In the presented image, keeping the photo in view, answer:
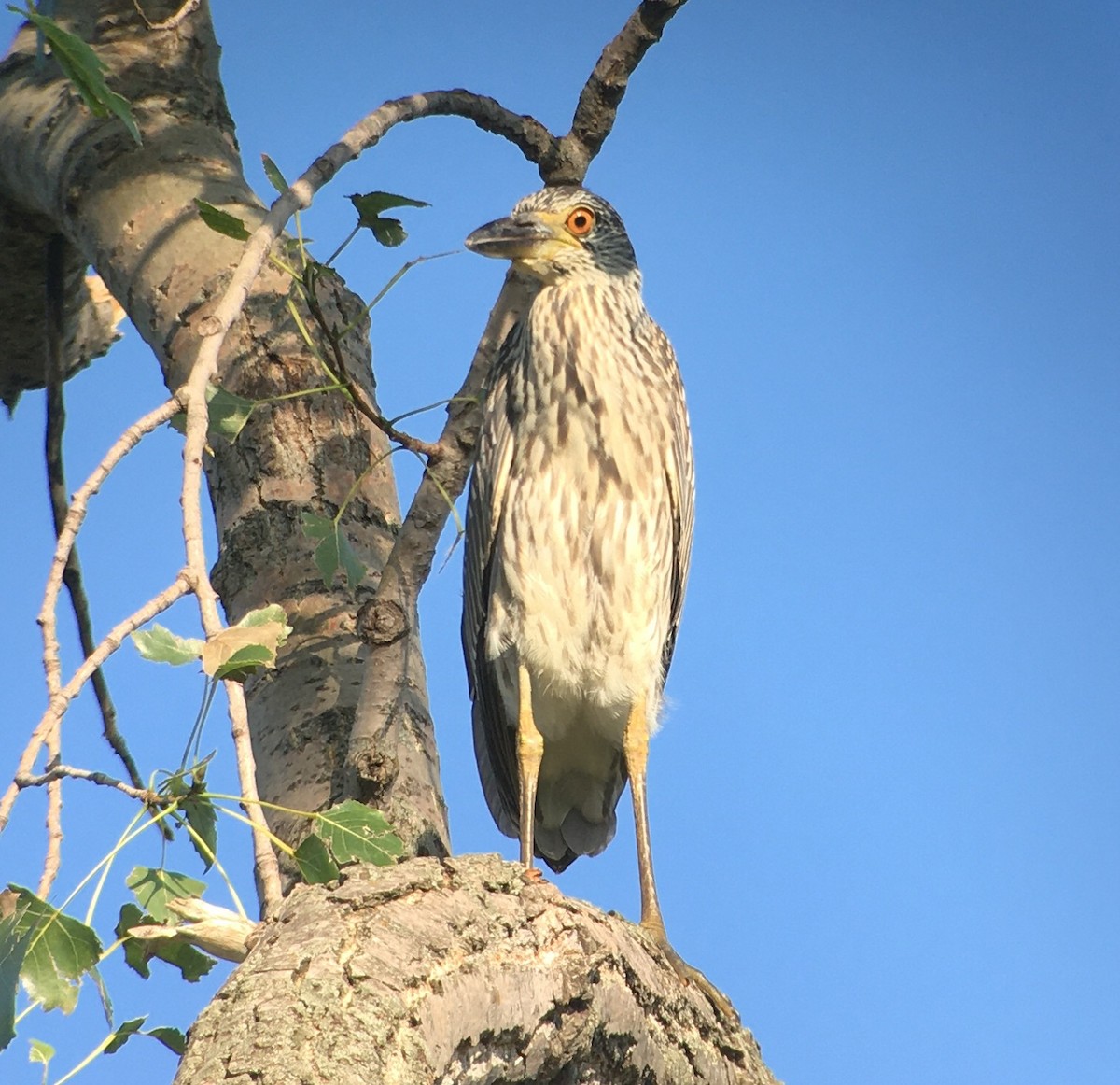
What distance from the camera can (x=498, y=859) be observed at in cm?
221

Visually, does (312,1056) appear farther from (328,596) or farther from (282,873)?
(328,596)

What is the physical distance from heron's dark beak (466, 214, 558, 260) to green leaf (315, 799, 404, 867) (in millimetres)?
2194

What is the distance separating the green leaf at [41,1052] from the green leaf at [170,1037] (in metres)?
0.16

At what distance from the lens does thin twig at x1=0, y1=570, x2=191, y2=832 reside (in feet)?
5.65

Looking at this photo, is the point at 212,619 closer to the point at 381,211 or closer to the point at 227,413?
the point at 227,413

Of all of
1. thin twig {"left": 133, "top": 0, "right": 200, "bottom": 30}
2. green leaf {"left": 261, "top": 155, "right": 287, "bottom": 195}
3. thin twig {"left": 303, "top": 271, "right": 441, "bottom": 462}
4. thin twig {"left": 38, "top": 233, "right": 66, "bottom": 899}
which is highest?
thin twig {"left": 133, "top": 0, "right": 200, "bottom": 30}

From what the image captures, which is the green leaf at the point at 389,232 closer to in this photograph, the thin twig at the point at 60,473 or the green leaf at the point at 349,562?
the green leaf at the point at 349,562

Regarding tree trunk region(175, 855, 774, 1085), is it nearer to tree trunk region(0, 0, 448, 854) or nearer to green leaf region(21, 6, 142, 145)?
tree trunk region(0, 0, 448, 854)

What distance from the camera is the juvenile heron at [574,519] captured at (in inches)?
157

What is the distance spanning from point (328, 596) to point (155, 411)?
1.12 metres

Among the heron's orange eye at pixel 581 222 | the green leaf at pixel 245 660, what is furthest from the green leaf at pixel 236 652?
the heron's orange eye at pixel 581 222

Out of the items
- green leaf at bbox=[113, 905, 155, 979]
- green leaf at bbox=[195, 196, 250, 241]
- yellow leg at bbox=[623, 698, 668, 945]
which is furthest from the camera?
yellow leg at bbox=[623, 698, 668, 945]

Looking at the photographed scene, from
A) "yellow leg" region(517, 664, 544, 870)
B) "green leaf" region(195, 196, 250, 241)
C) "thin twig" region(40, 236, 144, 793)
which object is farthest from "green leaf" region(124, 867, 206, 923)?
"yellow leg" region(517, 664, 544, 870)

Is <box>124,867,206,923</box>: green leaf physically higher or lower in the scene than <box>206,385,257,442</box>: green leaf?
lower
